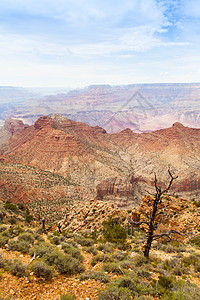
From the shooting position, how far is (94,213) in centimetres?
2627


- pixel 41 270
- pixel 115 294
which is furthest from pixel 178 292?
pixel 41 270

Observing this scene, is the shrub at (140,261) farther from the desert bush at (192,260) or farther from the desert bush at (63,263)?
the desert bush at (63,263)

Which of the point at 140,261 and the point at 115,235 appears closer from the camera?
the point at 140,261

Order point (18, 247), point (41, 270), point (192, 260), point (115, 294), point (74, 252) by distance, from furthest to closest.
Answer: point (192, 260), point (74, 252), point (18, 247), point (41, 270), point (115, 294)

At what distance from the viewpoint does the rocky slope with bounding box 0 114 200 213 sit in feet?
233

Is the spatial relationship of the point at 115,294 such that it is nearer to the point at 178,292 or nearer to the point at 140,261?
the point at 178,292

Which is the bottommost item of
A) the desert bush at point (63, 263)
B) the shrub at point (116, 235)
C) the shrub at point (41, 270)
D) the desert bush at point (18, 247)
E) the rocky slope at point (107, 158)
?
the rocky slope at point (107, 158)

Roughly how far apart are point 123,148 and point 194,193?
50.3 meters

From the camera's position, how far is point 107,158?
91438 millimetres

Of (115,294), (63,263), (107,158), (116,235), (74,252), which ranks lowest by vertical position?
(107,158)

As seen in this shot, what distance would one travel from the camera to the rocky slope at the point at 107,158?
7088cm

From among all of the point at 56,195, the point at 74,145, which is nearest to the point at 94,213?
the point at 56,195

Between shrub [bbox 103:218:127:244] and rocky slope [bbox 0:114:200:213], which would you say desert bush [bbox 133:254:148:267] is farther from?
rocky slope [bbox 0:114:200:213]

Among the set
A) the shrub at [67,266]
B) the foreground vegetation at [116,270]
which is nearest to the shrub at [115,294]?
the foreground vegetation at [116,270]
